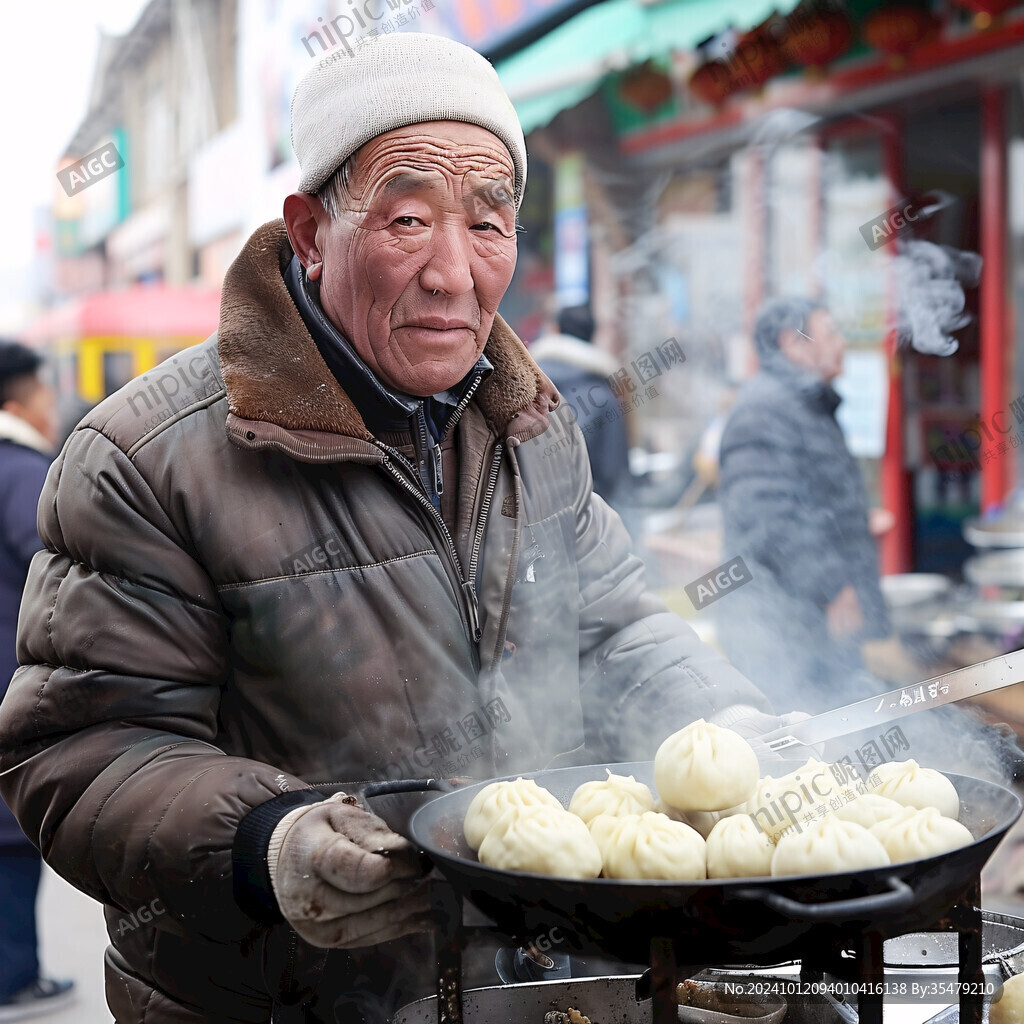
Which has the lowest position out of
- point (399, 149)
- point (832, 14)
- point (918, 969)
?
point (918, 969)

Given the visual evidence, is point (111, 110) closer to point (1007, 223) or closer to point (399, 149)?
point (1007, 223)

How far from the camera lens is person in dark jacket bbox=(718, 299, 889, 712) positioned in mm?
4656

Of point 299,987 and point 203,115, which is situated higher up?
point 203,115

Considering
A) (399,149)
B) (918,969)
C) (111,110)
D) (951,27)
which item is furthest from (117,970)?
(111,110)

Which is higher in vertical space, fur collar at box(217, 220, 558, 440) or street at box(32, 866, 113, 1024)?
fur collar at box(217, 220, 558, 440)

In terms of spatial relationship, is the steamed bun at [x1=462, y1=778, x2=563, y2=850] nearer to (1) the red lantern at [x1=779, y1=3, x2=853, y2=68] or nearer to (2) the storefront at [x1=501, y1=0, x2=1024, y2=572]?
(2) the storefront at [x1=501, y1=0, x2=1024, y2=572]

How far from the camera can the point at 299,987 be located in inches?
62.3

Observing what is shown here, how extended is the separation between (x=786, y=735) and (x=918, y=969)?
46 centimetres

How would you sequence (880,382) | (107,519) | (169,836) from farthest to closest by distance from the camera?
(880,382)
(107,519)
(169,836)

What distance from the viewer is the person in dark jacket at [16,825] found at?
4.10 metres

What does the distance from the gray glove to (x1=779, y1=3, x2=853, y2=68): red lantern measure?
17.2 ft

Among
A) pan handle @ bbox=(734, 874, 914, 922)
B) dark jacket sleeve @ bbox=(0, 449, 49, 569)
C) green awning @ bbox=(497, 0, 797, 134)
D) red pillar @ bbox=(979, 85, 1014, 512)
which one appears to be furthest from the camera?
red pillar @ bbox=(979, 85, 1014, 512)

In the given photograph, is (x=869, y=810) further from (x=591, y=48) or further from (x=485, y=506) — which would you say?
(x=591, y=48)

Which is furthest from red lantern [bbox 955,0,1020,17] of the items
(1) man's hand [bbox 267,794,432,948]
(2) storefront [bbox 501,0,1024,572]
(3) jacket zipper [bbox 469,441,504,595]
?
(1) man's hand [bbox 267,794,432,948]
